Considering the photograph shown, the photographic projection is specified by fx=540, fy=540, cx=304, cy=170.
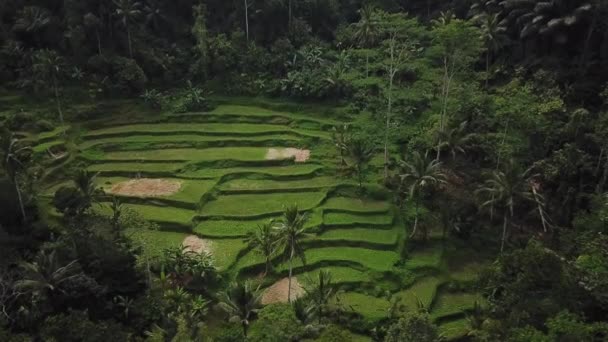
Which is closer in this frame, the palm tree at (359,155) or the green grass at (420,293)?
the green grass at (420,293)

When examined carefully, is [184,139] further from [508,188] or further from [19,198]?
[508,188]

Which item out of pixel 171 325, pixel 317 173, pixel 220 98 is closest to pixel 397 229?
pixel 317 173

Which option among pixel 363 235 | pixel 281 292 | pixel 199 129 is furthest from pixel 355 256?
pixel 199 129

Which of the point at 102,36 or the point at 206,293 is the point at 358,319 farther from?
the point at 102,36

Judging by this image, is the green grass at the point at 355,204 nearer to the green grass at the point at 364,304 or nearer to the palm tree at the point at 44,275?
the green grass at the point at 364,304

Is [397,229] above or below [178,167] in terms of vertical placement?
below

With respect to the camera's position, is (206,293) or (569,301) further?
(206,293)

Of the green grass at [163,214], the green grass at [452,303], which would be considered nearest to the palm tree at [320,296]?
the green grass at [452,303]
